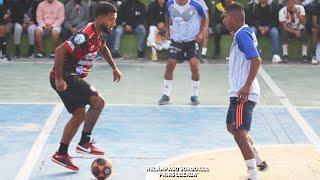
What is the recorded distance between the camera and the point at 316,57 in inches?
667

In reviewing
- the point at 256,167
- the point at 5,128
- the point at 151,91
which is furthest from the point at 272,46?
the point at 256,167

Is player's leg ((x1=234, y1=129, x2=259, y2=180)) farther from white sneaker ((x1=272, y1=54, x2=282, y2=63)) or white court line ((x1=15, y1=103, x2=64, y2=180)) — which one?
white sneaker ((x1=272, y1=54, x2=282, y2=63))

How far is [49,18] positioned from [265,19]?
212 inches

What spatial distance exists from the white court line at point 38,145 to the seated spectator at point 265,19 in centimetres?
725

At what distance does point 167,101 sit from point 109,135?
2.48 metres

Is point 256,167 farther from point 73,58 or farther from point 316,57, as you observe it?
point 316,57

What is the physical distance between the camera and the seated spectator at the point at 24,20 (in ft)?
56.7

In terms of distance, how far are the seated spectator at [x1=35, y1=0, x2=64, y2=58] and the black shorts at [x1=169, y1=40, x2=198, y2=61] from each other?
20.5 ft

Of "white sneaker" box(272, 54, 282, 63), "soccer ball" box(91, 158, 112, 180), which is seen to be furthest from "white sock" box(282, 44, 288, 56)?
"soccer ball" box(91, 158, 112, 180)

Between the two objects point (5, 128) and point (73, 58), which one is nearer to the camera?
point (73, 58)

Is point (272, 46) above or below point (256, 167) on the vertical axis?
below

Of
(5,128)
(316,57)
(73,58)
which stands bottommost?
(316,57)

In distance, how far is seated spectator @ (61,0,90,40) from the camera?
→ 17328 millimetres

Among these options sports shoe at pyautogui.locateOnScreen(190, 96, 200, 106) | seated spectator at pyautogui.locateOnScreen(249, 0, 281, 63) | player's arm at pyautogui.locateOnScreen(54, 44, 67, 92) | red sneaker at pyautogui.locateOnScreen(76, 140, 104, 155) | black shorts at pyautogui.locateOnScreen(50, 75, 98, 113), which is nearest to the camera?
player's arm at pyautogui.locateOnScreen(54, 44, 67, 92)
